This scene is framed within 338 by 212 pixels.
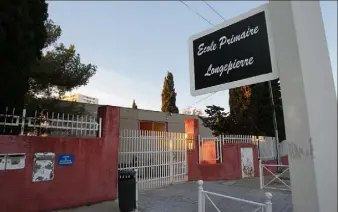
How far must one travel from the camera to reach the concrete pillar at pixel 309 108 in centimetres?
281

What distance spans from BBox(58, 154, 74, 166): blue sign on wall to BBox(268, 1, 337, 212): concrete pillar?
19.8 feet

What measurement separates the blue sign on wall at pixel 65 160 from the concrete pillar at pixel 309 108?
6.03 meters

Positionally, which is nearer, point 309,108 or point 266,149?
point 309,108

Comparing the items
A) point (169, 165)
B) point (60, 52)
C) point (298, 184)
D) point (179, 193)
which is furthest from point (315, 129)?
point (60, 52)

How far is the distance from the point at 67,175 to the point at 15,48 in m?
3.48

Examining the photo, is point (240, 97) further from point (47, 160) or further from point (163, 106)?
point (163, 106)

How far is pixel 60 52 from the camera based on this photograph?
13.3 metres

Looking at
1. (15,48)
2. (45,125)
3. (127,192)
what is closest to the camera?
(15,48)

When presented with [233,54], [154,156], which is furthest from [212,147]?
[233,54]

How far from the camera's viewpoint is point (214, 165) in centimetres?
1267

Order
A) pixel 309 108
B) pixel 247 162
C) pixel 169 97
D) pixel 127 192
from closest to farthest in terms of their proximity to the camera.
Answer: pixel 309 108, pixel 127 192, pixel 247 162, pixel 169 97

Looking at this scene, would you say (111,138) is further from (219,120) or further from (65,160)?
(219,120)

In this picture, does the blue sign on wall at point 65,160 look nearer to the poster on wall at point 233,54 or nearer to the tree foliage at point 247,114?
the poster on wall at point 233,54

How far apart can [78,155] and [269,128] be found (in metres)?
14.1
